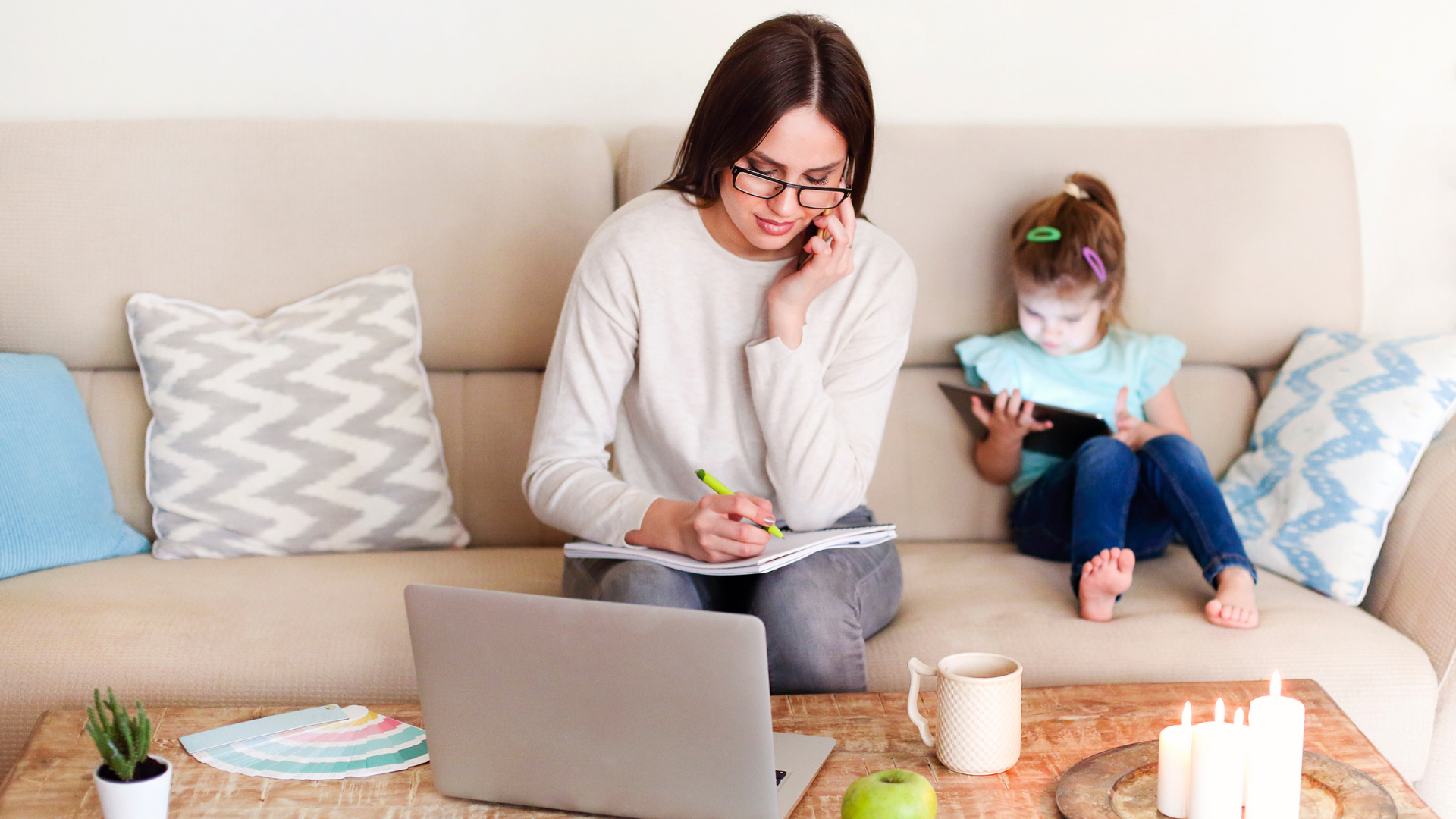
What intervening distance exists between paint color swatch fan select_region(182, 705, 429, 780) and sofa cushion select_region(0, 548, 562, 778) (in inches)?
11.7

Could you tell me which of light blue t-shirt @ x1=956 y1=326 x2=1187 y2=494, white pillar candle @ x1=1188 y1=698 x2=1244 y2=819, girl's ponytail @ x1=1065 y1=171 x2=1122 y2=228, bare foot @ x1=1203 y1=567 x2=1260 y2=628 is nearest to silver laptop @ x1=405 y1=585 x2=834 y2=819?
white pillar candle @ x1=1188 y1=698 x2=1244 y2=819

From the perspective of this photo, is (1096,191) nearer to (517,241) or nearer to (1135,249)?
(1135,249)

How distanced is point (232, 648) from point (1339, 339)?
164 cm

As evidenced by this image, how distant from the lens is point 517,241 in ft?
5.90

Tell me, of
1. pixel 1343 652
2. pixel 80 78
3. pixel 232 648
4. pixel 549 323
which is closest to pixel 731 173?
pixel 549 323

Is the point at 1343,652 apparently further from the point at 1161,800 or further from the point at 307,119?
the point at 307,119

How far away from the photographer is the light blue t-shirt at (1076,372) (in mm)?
1794

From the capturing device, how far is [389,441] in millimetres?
1708

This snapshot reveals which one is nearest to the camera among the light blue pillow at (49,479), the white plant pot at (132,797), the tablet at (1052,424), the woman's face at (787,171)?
the white plant pot at (132,797)

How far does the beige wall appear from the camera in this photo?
1955 millimetres

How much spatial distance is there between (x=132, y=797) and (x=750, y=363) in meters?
0.81

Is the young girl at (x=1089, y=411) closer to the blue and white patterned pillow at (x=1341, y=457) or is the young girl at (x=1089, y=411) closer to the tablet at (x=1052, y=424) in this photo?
the tablet at (x=1052, y=424)

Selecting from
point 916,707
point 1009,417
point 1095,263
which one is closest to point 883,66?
point 1095,263

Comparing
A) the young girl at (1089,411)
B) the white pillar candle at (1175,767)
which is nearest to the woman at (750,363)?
the young girl at (1089,411)
